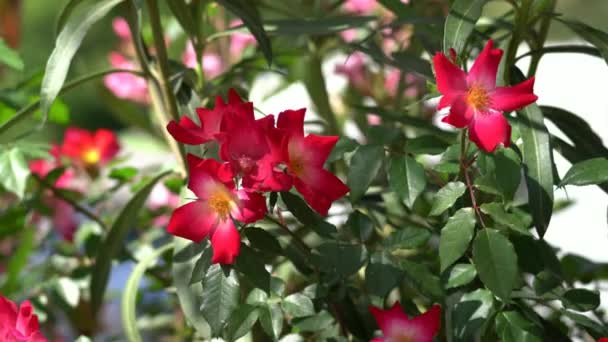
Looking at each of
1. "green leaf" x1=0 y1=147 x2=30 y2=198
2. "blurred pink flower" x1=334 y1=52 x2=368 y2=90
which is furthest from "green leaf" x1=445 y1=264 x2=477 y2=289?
"blurred pink flower" x1=334 y1=52 x2=368 y2=90

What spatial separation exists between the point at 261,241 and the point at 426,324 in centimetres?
15

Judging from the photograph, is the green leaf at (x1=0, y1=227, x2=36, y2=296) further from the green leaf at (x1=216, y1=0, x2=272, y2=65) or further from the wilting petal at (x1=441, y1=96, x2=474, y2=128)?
the wilting petal at (x1=441, y1=96, x2=474, y2=128)

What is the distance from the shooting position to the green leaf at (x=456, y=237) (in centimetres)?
69

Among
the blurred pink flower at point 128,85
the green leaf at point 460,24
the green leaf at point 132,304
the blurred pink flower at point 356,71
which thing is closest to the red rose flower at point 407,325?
the green leaf at point 460,24

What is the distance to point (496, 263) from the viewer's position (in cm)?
68

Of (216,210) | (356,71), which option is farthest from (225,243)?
(356,71)

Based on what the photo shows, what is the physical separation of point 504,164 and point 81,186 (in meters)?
1.03

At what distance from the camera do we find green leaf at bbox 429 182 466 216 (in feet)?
2.35

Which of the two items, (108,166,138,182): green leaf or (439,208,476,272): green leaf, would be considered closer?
(439,208,476,272): green leaf

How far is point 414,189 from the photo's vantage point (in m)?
0.75

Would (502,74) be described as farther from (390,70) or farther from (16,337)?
(390,70)

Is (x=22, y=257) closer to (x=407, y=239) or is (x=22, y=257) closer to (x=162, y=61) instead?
(x=162, y=61)

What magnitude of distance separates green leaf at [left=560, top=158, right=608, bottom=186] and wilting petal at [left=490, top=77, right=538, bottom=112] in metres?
0.08

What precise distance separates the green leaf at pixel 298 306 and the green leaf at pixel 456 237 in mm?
130
